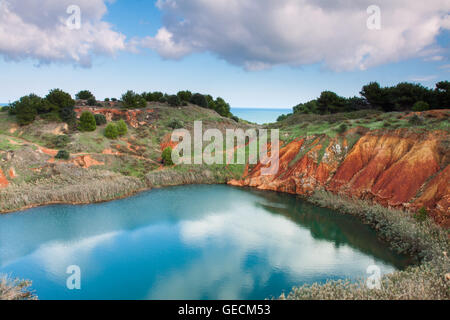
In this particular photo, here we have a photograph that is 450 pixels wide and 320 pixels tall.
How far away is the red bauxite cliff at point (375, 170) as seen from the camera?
16.5 meters

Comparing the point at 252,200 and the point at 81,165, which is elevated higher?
the point at 81,165

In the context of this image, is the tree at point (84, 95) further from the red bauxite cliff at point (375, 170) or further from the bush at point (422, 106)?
the bush at point (422, 106)

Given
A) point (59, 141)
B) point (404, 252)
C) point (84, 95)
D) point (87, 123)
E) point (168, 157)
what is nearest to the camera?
point (404, 252)

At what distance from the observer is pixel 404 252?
13430 mm

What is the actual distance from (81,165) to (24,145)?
6.25 meters

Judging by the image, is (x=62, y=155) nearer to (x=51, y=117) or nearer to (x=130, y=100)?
(x=51, y=117)

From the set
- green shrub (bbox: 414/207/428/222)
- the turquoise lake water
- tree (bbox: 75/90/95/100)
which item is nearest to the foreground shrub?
the turquoise lake water

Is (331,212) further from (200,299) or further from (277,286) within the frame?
(200,299)

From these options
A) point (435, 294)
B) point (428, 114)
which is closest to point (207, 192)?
point (435, 294)

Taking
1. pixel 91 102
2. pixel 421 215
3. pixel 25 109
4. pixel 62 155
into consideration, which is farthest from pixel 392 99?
pixel 25 109

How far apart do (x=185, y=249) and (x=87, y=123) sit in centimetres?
2558

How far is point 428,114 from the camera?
22641mm

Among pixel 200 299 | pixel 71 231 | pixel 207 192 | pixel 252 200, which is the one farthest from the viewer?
pixel 207 192

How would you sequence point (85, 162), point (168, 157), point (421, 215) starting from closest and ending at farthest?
1. point (421, 215)
2. point (85, 162)
3. point (168, 157)
